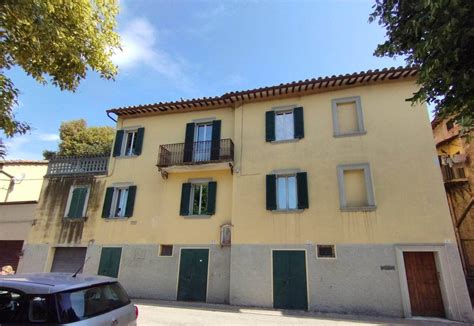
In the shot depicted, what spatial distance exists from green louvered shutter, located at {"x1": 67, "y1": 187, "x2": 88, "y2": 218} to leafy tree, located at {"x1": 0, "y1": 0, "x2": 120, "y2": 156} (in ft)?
28.3

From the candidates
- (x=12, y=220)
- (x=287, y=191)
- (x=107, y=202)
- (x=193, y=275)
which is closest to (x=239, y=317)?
(x=193, y=275)

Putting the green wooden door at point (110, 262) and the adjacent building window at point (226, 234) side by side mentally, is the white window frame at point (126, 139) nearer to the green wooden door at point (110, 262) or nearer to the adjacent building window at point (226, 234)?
the green wooden door at point (110, 262)

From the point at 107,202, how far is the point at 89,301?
459 inches

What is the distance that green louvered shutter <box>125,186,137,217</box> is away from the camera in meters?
13.9

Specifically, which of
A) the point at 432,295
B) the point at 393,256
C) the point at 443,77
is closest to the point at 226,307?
the point at 393,256

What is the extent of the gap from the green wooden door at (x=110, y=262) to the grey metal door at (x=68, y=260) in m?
1.33

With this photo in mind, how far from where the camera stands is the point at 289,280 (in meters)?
11.0

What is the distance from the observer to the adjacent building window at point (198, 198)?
42.9 feet

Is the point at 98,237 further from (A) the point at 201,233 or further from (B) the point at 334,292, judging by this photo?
(B) the point at 334,292

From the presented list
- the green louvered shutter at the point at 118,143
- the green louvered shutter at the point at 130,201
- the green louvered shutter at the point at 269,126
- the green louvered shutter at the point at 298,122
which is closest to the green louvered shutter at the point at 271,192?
the green louvered shutter at the point at 269,126

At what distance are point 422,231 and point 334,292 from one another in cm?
380

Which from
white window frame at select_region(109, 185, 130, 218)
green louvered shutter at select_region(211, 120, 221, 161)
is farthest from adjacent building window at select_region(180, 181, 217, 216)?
white window frame at select_region(109, 185, 130, 218)

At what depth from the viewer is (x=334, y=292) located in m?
10.4

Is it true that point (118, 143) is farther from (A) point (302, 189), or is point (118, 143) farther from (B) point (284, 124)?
(A) point (302, 189)
